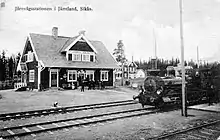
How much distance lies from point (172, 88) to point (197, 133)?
1.71 m

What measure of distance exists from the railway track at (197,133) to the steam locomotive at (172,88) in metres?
1.32

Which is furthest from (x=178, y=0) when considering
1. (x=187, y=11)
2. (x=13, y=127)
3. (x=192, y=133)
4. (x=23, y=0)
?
(x=13, y=127)

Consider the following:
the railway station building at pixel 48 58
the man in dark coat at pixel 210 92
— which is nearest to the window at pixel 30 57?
the railway station building at pixel 48 58

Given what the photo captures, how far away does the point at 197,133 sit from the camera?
7.77 feet

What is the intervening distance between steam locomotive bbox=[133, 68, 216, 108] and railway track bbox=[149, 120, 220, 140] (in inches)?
52.1

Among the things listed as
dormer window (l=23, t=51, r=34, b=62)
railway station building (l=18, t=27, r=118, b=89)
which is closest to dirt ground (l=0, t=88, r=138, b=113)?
railway station building (l=18, t=27, r=118, b=89)

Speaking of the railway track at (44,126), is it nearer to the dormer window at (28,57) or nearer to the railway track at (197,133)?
the dormer window at (28,57)

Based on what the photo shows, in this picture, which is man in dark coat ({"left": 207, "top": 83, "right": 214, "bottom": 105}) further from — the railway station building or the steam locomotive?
the railway station building

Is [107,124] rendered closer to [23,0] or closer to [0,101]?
[0,101]

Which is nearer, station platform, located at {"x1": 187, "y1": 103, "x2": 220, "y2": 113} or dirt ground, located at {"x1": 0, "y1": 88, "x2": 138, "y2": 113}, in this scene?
dirt ground, located at {"x1": 0, "y1": 88, "x2": 138, "y2": 113}

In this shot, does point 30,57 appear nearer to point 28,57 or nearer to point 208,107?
point 28,57

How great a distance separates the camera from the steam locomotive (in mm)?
3938

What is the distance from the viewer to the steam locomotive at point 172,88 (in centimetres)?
394

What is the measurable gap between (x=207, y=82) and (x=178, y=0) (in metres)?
2.07
